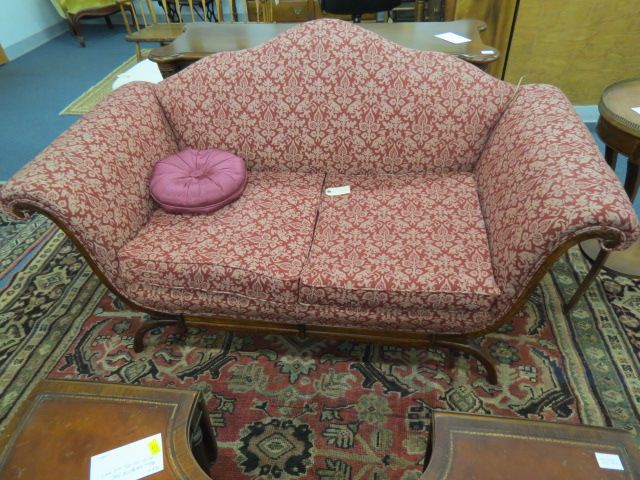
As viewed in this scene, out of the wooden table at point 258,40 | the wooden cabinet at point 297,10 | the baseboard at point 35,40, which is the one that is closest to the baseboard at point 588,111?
the wooden table at point 258,40

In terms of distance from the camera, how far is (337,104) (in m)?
1.61

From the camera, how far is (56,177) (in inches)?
49.8

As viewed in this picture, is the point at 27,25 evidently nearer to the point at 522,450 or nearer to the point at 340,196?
the point at 340,196

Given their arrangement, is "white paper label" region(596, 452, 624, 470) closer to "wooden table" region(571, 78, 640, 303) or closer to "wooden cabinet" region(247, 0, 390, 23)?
"wooden table" region(571, 78, 640, 303)

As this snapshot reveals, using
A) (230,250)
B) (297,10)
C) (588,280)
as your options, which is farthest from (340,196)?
(297,10)

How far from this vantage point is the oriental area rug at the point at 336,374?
130 centimetres

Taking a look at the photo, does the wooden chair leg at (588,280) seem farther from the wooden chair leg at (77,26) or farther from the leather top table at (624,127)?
the wooden chair leg at (77,26)

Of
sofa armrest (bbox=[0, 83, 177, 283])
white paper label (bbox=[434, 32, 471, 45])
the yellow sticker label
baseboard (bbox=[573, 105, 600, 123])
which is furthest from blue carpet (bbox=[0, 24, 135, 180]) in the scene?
baseboard (bbox=[573, 105, 600, 123])

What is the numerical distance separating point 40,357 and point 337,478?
46.0 inches

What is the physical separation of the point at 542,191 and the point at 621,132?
21.9 inches

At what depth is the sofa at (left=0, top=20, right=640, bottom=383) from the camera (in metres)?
1.22

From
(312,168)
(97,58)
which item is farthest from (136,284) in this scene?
(97,58)

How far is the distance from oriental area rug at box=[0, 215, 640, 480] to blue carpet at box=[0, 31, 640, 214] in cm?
99

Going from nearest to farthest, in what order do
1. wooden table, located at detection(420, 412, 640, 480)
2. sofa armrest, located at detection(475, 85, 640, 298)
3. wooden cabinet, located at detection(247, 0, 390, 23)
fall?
wooden table, located at detection(420, 412, 640, 480)
sofa armrest, located at detection(475, 85, 640, 298)
wooden cabinet, located at detection(247, 0, 390, 23)
